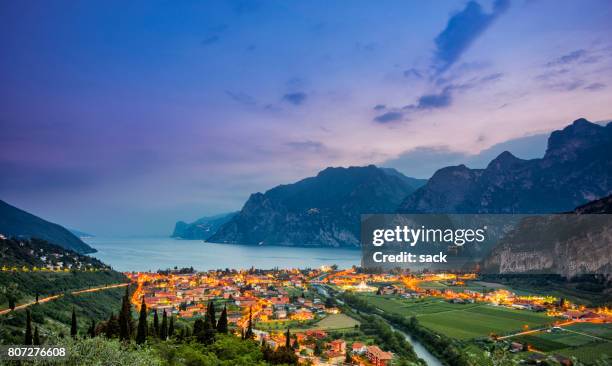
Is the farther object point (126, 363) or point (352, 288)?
point (352, 288)

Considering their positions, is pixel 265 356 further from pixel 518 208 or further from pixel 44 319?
pixel 518 208

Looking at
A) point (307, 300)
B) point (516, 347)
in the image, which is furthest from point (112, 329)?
point (307, 300)

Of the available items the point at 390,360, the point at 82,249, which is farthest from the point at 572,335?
the point at 82,249

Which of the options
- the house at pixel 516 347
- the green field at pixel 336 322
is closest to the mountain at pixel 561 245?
the house at pixel 516 347

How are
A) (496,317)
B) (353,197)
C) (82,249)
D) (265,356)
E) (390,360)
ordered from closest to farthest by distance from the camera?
(265,356)
(390,360)
(496,317)
(82,249)
(353,197)

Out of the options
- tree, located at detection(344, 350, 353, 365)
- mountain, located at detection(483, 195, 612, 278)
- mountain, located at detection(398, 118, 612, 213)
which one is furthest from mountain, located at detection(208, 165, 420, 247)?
tree, located at detection(344, 350, 353, 365)

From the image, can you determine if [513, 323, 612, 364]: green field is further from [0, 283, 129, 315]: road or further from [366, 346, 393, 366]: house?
[0, 283, 129, 315]: road

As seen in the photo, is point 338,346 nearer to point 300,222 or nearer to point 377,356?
point 377,356

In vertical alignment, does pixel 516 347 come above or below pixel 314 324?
above
